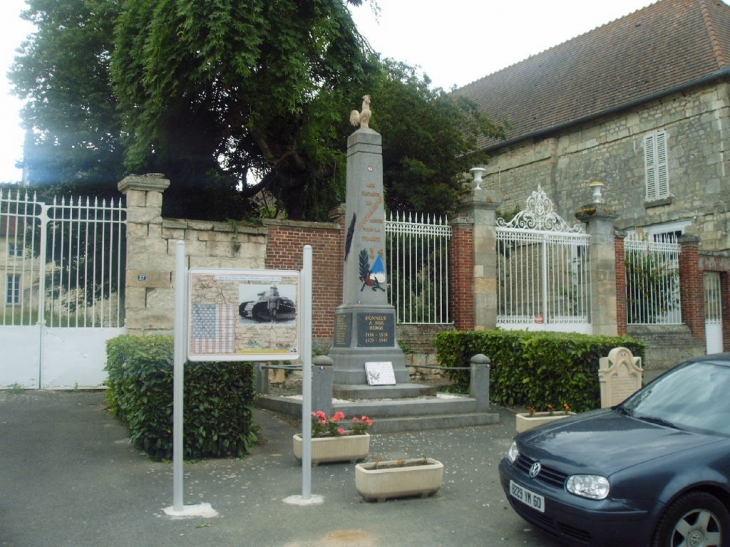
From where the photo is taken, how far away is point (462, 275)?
13.5m

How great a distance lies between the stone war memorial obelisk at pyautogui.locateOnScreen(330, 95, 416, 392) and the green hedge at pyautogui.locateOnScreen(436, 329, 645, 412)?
1.64m

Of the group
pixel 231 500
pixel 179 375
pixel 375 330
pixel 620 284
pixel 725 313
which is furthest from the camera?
pixel 725 313

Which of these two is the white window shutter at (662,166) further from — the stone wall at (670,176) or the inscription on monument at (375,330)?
the inscription on monument at (375,330)

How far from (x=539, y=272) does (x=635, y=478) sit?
1053 centimetres

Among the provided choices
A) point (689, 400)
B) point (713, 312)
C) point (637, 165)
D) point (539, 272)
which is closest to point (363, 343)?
point (689, 400)

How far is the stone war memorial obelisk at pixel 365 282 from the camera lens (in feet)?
32.5

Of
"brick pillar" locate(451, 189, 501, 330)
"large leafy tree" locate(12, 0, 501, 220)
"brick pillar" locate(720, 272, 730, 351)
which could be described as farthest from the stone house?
"large leafy tree" locate(12, 0, 501, 220)

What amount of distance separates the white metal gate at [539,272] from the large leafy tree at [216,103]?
3445mm

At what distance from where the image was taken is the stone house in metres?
19.2

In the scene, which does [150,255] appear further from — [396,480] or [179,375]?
[396,480]

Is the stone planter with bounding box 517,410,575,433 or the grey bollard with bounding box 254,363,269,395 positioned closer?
the stone planter with bounding box 517,410,575,433

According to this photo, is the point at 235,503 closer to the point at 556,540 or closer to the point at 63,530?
the point at 63,530

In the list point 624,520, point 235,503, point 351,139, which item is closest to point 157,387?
point 235,503

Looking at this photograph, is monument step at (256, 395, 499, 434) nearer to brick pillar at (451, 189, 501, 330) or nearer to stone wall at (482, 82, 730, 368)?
brick pillar at (451, 189, 501, 330)
